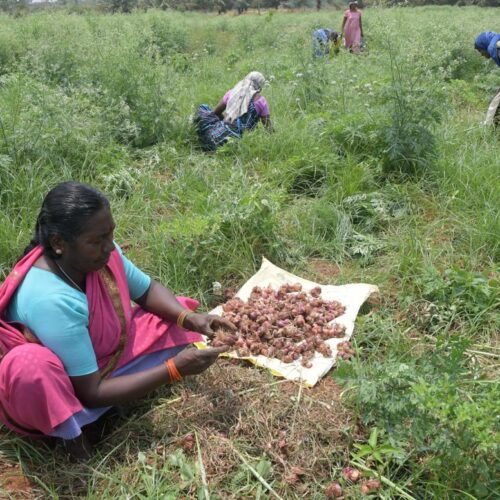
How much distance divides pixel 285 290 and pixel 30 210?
1.93 metres

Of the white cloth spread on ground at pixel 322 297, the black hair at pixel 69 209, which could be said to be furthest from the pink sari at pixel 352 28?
the black hair at pixel 69 209

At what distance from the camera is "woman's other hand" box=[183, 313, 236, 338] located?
7.94 feet

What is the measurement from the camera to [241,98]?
543 centimetres

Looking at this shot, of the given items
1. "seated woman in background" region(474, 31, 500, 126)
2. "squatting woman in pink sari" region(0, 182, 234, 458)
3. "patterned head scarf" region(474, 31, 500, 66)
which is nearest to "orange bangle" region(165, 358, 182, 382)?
"squatting woman in pink sari" region(0, 182, 234, 458)

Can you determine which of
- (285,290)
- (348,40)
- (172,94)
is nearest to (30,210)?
(285,290)

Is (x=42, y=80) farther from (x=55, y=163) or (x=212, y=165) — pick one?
(x=212, y=165)

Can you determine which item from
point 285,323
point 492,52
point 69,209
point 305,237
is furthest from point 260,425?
point 492,52

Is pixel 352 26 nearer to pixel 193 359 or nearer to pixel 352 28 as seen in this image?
pixel 352 28

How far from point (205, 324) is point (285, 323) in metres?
0.62

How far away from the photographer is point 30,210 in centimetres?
366

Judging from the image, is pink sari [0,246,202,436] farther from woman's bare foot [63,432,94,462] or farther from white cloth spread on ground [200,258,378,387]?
white cloth spread on ground [200,258,378,387]

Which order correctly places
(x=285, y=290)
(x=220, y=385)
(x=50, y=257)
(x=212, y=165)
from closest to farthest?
(x=50, y=257) < (x=220, y=385) < (x=285, y=290) < (x=212, y=165)

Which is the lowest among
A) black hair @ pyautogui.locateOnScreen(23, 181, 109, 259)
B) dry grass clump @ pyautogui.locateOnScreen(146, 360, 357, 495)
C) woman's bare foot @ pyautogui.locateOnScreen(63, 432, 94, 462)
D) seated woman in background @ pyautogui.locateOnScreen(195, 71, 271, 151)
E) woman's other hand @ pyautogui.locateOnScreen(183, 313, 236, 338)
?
dry grass clump @ pyautogui.locateOnScreen(146, 360, 357, 495)

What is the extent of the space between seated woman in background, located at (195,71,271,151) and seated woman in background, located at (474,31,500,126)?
2.22 metres
